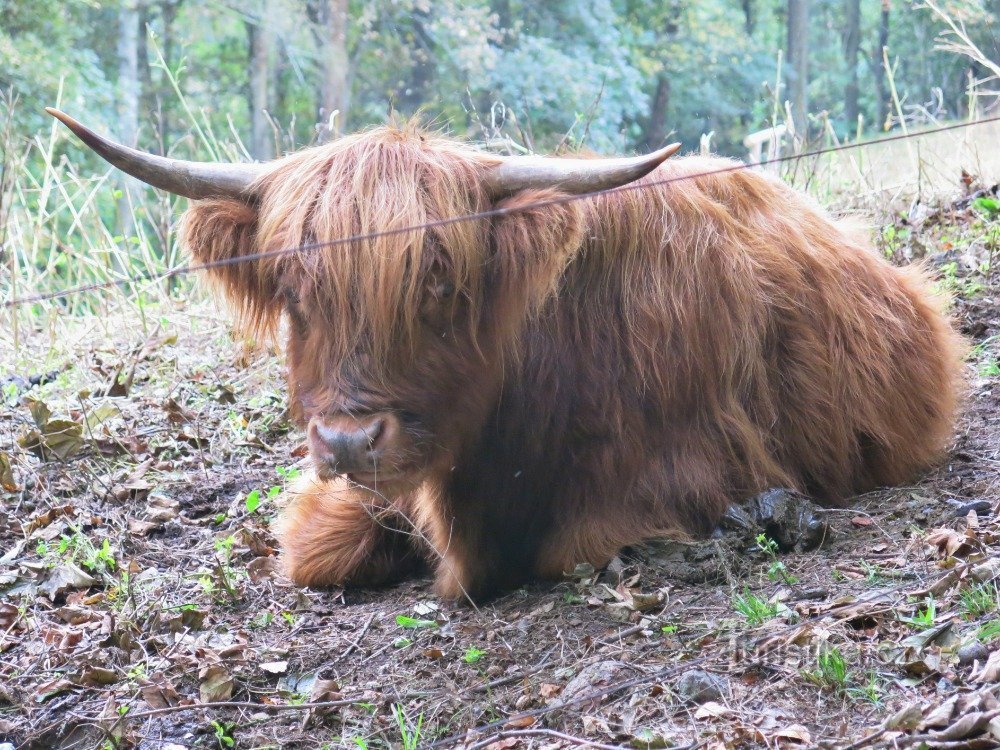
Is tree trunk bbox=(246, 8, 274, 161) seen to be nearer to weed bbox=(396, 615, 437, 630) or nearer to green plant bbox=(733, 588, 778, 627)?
weed bbox=(396, 615, 437, 630)

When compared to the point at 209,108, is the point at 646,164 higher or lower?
lower

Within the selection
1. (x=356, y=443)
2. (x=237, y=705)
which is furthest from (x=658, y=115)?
(x=237, y=705)

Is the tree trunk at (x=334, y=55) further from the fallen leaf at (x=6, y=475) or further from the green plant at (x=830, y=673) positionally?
the green plant at (x=830, y=673)

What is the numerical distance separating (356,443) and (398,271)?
16.8 inches

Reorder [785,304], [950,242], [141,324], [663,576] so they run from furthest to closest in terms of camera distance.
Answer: [141,324] < [950,242] < [785,304] < [663,576]

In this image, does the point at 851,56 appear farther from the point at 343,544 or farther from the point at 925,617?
the point at 925,617

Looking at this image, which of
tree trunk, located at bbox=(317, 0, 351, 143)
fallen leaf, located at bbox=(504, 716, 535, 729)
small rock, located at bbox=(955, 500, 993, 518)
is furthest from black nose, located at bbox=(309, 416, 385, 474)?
tree trunk, located at bbox=(317, 0, 351, 143)

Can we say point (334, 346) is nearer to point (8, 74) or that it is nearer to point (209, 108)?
point (8, 74)

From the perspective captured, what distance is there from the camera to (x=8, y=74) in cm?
1022

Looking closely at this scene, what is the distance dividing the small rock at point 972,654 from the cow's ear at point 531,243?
1283 mm

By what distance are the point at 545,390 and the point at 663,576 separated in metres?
0.61

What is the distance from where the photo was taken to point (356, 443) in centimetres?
262

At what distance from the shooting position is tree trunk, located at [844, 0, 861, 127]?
7605mm

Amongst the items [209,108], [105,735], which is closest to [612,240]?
[105,735]
